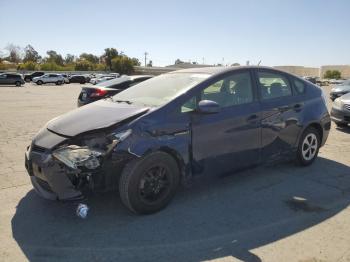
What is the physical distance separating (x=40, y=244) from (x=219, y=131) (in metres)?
2.32

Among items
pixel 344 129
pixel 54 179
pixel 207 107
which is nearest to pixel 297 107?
pixel 207 107

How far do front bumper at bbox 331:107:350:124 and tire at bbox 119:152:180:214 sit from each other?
6664 mm

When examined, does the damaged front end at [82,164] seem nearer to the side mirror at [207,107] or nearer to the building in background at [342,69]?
the side mirror at [207,107]

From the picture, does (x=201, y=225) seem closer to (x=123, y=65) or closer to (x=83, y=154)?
(x=83, y=154)

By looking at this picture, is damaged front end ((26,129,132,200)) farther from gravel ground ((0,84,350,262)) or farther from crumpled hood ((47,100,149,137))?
gravel ground ((0,84,350,262))

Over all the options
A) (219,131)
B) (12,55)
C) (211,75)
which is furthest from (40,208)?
(12,55)

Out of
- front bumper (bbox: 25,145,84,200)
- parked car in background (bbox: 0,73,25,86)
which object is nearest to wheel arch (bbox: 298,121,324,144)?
front bumper (bbox: 25,145,84,200)

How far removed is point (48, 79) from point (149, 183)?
48250mm

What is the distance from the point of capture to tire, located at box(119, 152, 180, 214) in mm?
3703

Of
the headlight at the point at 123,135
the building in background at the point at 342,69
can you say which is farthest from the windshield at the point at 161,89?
the building in background at the point at 342,69

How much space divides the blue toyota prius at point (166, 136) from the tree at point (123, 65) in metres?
83.5

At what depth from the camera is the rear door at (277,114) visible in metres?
4.97

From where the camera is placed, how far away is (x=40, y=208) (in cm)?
414

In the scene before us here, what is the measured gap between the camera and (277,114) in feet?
16.7
